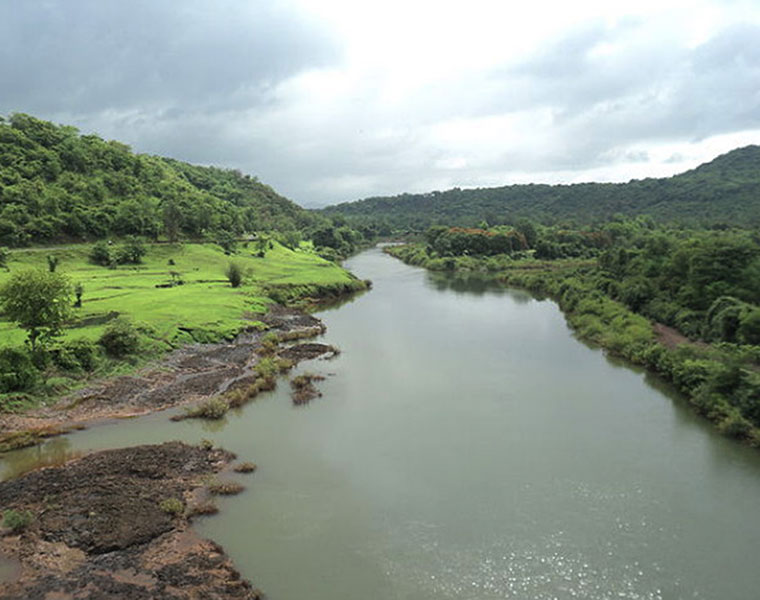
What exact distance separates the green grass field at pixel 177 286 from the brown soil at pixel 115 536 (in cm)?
1522

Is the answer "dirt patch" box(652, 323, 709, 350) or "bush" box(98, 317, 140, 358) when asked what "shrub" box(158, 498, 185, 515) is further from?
"dirt patch" box(652, 323, 709, 350)

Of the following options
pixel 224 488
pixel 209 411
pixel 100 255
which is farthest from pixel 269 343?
pixel 100 255

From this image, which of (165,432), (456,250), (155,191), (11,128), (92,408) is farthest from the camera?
(456,250)

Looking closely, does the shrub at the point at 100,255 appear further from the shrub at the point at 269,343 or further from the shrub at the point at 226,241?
the shrub at the point at 269,343

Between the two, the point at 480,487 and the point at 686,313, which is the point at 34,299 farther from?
the point at 686,313

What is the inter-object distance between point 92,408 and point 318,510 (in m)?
16.3

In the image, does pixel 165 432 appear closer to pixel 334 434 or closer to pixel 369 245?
pixel 334 434

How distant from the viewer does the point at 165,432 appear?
27391mm

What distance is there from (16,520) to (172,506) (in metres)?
5.07

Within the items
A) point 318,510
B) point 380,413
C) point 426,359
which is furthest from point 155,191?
point 318,510

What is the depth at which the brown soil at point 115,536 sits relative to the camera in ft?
52.0

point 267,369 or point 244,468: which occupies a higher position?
point 267,369

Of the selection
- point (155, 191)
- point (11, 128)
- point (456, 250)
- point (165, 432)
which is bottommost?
point (165, 432)

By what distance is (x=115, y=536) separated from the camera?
1805cm
